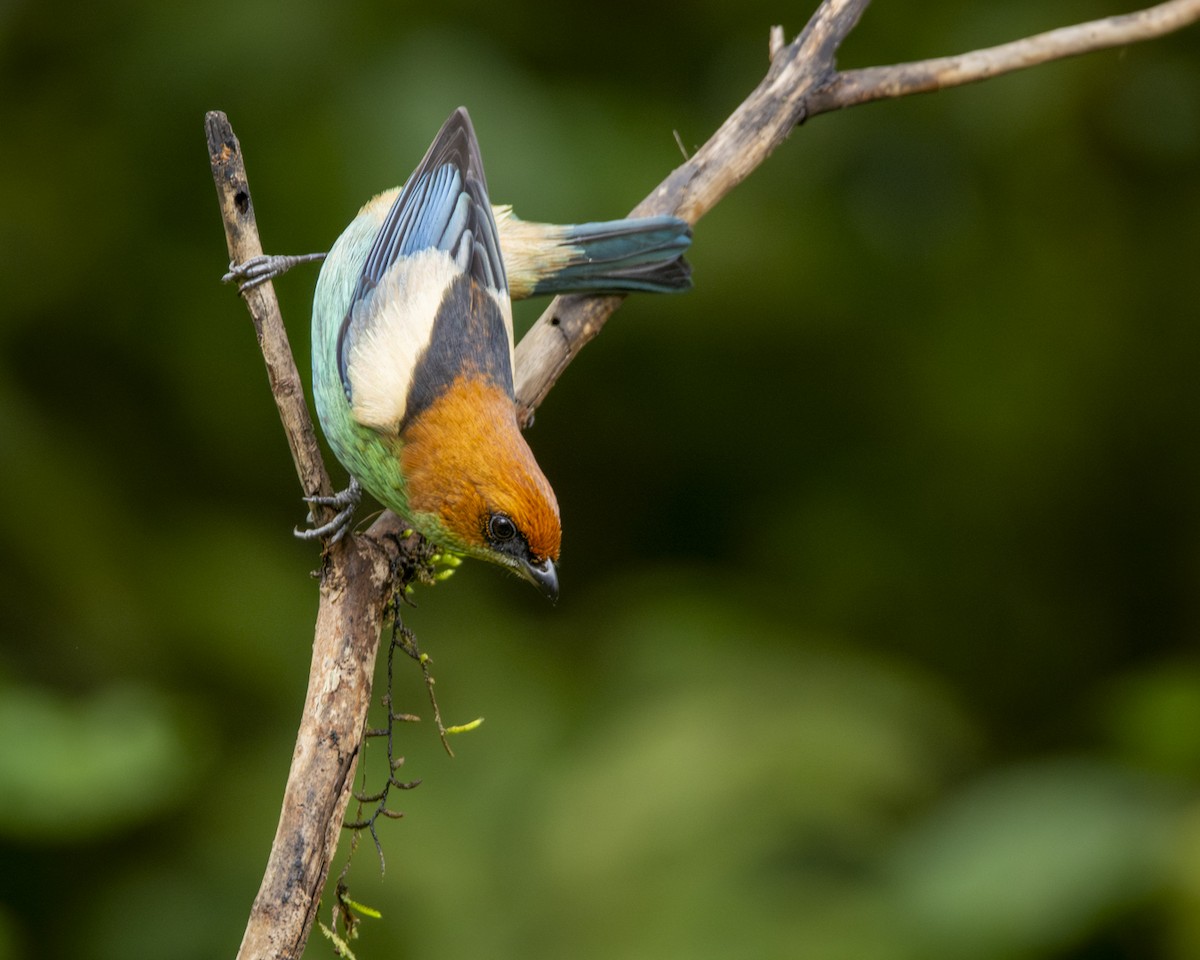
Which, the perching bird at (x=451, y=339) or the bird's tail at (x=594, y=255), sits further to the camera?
the bird's tail at (x=594, y=255)

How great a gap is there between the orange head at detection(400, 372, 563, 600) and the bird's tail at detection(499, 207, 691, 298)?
891 millimetres

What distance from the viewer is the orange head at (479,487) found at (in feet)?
10.4

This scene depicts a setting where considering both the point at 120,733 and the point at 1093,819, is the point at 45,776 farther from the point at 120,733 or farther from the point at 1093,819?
the point at 1093,819

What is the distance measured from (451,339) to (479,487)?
0.53 metres

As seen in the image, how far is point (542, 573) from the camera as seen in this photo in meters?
3.26

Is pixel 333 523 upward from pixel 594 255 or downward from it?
downward

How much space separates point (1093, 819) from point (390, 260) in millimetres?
2574

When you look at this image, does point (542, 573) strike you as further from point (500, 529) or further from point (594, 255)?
point (594, 255)

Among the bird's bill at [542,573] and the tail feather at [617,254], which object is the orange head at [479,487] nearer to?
the bird's bill at [542,573]

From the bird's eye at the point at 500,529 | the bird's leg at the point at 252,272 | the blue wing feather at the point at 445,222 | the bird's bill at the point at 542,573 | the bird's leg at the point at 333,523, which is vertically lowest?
the bird's leg at the point at 333,523

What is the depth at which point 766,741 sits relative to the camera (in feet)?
16.5

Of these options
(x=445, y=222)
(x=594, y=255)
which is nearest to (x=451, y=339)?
(x=445, y=222)

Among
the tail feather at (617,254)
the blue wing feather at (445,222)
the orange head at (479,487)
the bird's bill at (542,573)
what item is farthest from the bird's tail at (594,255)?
the bird's bill at (542,573)

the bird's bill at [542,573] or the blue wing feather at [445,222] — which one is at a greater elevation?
the blue wing feather at [445,222]
